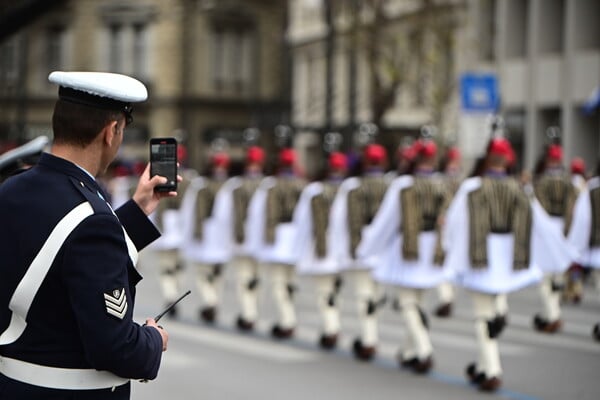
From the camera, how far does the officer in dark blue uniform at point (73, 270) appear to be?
3.25m

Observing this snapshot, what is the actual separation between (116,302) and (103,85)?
0.63 meters

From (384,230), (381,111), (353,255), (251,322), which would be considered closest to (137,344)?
(384,230)

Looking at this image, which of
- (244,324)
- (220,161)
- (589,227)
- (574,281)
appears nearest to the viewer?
(244,324)

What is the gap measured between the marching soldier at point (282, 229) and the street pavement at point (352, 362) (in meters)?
0.52

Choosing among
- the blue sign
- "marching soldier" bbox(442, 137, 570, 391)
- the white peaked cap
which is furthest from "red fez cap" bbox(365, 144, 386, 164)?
the blue sign

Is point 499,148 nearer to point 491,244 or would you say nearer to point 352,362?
point 491,244

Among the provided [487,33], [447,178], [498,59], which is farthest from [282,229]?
[487,33]

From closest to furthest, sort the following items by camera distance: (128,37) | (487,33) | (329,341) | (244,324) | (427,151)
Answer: (427,151) < (329,341) < (244,324) < (487,33) < (128,37)

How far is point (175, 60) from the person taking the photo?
54281mm

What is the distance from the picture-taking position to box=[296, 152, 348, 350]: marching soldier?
38.8 ft

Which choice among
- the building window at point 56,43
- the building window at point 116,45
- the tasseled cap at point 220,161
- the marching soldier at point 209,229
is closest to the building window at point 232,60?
the building window at point 116,45

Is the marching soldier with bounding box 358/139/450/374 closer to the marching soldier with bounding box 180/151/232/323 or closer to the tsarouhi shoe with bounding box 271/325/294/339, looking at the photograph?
the tsarouhi shoe with bounding box 271/325/294/339

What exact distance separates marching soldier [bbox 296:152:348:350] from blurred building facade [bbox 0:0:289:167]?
39654 millimetres

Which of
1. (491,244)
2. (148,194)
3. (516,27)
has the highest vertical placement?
(516,27)
